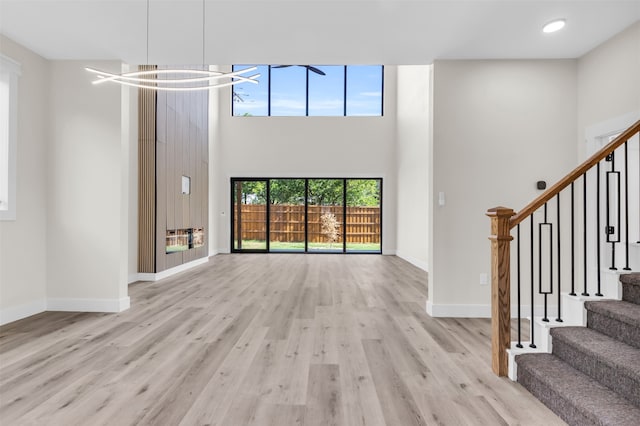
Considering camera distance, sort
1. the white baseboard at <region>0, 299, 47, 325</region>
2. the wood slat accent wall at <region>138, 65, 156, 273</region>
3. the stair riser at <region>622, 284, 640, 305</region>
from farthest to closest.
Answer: the wood slat accent wall at <region>138, 65, 156, 273</region> → the white baseboard at <region>0, 299, 47, 325</region> → the stair riser at <region>622, 284, 640, 305</region>

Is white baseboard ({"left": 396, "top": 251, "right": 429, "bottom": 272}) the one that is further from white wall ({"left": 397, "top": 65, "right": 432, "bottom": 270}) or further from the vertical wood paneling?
the vertical wood paneling

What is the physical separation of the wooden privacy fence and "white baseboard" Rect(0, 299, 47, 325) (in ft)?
18.9

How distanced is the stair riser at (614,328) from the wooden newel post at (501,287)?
521 millimetres

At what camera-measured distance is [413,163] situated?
24.6ft

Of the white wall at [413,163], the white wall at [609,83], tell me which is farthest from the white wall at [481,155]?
the white wall at [413,163]

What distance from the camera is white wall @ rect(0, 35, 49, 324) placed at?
3.29 meters

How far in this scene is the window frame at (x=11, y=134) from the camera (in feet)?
10.7

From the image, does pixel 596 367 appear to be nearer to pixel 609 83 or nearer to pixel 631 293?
pixel 631 293

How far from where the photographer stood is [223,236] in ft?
30.4

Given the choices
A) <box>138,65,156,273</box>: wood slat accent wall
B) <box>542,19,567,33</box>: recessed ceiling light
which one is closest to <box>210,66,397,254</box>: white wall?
<box>138,65,156,273</box>: wood slat accent wall

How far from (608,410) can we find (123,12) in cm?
400

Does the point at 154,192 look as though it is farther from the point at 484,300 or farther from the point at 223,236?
the point at 484,300

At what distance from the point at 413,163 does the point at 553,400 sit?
6.03m

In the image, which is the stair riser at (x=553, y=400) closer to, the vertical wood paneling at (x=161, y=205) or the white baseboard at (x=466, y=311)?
the white baseboard at (x=466, y=311)
